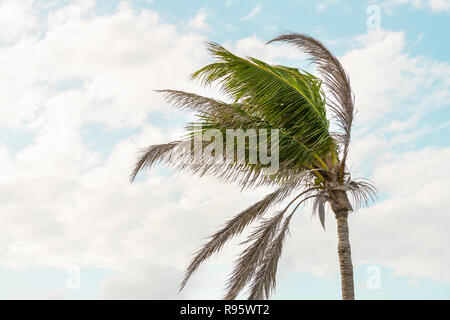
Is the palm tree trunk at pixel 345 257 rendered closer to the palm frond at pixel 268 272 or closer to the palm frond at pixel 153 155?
the palm frond at pixel 268 272

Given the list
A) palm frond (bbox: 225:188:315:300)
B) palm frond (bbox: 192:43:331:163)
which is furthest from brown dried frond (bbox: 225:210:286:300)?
palm frond (bbox: 192:43:331:163)

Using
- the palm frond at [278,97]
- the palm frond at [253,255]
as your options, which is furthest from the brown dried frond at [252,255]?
the palm frond at [278,97]

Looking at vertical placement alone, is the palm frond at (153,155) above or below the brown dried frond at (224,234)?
above

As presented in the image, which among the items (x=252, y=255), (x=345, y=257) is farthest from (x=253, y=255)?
(x=345, y=257)

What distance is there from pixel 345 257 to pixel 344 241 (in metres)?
0.32

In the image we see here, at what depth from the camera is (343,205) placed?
10211mm

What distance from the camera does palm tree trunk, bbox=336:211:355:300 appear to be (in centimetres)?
982

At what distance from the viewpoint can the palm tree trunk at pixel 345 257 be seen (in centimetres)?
982

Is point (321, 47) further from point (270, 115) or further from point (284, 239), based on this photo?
point (284, 239)

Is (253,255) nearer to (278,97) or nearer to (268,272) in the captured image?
(268,272)

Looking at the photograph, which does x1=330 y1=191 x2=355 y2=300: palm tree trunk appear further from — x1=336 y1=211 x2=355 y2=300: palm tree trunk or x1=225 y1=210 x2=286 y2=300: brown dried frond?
x1=225 y1=210 x2=286 y2=300: brown dried frond
